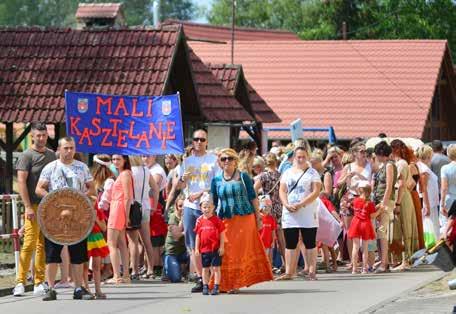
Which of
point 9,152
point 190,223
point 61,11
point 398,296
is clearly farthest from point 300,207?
point 61,11

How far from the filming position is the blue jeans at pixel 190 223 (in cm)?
1795

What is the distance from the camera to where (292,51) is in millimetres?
54406

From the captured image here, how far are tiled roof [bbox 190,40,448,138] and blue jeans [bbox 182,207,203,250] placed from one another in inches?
1164

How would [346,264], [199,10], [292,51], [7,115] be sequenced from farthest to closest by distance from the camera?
[199,10], [292,51], [7,115], [346,264]

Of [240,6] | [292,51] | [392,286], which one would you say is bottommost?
[392,286]

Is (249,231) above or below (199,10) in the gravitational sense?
below

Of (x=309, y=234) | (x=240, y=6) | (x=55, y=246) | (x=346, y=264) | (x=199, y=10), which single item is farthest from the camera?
(x=199, y=10)

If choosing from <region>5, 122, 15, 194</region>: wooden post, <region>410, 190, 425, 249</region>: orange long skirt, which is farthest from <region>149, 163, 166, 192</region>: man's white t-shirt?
<region>5, 122, 15, 194</region>: wooden post

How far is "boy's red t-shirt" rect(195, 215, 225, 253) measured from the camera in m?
17.0

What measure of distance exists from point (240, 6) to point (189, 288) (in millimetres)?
90555

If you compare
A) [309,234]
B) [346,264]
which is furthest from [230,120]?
[309,234]

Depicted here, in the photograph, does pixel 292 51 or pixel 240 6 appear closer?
pixel 292 51

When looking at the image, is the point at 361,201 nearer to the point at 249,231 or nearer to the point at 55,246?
the point at 249,231

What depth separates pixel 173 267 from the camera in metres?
19.0
